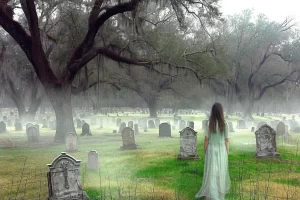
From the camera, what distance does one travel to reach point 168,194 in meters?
7.67

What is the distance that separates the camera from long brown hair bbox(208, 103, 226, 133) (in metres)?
6.60

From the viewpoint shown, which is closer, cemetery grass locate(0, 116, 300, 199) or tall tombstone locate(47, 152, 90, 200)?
tall tombstone locate(47, 152, 90, 200)

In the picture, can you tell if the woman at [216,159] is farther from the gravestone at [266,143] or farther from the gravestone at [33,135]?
the gravestone at [33,135]

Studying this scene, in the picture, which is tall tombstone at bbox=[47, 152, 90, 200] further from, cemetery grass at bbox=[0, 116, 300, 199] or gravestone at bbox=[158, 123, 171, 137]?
gravestone at bbox=[158, 123, 171, 137]

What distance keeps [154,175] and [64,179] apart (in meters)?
3.10

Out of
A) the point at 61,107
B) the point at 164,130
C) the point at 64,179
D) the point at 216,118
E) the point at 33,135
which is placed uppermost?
the point at 61,107

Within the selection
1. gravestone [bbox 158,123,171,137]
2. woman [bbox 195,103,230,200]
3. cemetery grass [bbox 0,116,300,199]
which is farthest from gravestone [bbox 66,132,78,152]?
woman [bbox 195,103,230,200]

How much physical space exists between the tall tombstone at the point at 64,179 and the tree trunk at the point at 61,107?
34.7 feet

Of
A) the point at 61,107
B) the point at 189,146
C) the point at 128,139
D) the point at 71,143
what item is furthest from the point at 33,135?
the point at 189,146

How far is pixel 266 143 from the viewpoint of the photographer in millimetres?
12102

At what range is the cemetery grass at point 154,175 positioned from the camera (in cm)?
783

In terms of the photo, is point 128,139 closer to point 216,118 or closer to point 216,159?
point 216,159

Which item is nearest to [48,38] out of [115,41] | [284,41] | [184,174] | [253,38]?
[115,41]

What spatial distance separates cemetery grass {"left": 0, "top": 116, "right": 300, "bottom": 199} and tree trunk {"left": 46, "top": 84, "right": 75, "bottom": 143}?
3.26m
